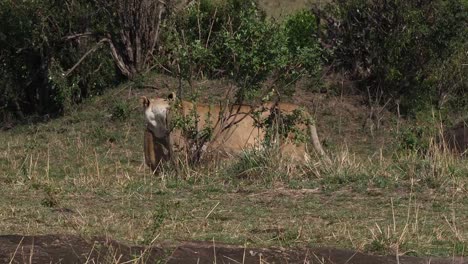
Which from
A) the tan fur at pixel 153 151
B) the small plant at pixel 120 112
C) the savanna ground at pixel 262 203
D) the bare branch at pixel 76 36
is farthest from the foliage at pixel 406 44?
the tan fur at pixel 153 151

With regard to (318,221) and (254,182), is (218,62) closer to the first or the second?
(254,182)

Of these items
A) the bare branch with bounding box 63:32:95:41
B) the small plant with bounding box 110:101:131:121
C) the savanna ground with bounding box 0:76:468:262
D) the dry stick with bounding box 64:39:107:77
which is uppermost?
the bare branch with bounding box 63:32:95:41

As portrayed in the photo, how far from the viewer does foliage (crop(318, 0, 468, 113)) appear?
14.7m

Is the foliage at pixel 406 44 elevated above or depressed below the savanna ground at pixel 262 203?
above

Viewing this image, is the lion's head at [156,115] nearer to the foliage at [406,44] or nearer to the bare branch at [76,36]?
the bare branch at [76,36]

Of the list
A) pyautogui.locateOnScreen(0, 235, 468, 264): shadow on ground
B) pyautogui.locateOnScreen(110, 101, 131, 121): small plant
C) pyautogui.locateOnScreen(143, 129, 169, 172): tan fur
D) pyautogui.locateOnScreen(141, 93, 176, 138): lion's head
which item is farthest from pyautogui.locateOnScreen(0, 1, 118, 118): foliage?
pyautogui.locateOnScreen(0, 235, 468, 264): shadow on ground

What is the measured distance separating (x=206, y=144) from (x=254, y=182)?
1438mm

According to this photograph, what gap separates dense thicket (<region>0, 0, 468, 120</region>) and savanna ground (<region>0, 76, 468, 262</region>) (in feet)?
13.6

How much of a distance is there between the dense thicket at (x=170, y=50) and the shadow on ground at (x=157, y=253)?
8576mm

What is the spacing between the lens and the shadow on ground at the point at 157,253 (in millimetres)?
5406

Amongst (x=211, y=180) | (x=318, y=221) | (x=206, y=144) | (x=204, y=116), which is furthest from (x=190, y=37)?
(x=318, y=221)

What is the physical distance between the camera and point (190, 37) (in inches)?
568

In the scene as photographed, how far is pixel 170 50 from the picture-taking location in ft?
48.1

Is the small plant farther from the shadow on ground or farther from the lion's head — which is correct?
the shadow on ground
